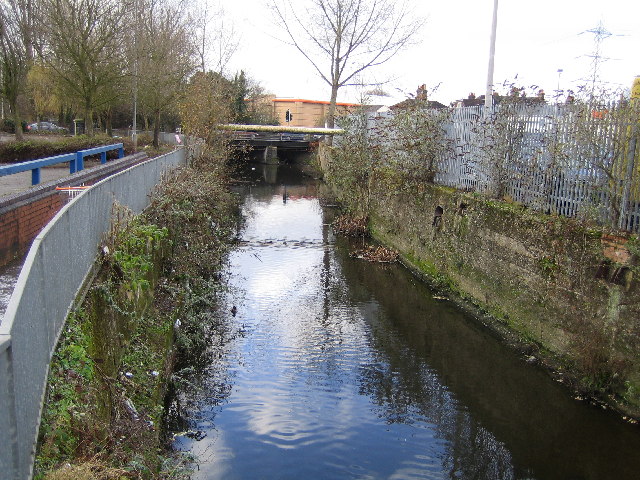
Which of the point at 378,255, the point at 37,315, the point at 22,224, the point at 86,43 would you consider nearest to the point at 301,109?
the point at 86,43

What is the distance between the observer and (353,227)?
61.8 feet

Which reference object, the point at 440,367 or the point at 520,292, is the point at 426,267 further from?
the point at 440,367

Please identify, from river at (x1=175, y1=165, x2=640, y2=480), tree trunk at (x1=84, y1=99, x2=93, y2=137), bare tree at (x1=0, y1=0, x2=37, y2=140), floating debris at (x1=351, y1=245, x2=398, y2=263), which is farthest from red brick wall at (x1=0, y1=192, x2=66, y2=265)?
bare tree at (x1=0, y1=0, x2=37, y2=140)

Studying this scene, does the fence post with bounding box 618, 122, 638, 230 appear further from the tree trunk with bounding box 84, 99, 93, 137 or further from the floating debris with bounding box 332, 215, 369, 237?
the tree trunk with bounding box 84, 99, 93, 137

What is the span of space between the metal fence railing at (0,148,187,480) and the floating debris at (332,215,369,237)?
1249cm

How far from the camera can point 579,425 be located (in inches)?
273

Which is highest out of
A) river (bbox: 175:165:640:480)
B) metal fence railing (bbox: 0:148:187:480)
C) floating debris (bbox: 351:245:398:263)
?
metal fence railing (bbox: 0:148:187:480)

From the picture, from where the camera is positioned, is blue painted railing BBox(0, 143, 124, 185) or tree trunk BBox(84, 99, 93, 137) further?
tree trunk BBox(84, 99, 93, 137)

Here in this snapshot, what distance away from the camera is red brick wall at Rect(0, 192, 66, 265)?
698 cm

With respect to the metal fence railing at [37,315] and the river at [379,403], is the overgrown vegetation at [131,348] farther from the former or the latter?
the river at [379,403]

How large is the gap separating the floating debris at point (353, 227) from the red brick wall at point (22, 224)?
36.5 ft

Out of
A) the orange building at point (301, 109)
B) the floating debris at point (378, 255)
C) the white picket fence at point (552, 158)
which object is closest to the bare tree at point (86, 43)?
the floating debris at point (378, 255)

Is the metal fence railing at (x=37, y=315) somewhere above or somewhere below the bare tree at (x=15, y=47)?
below

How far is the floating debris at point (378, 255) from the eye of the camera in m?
15.4
